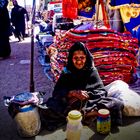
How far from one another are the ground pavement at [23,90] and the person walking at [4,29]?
0.24 m

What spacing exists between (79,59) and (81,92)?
0.44 meters

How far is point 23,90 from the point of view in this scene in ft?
16.0

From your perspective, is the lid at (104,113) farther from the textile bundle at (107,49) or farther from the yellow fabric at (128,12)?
the yellow fabric at (128,12)

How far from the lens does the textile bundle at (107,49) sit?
14.9ft

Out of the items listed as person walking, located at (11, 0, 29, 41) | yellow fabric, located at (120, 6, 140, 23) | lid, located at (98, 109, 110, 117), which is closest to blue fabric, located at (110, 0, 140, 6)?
yellow fabric, located at (120, 6, 140, 23)

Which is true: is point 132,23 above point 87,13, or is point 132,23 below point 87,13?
below

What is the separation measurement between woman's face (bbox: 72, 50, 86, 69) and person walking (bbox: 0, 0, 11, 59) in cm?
416

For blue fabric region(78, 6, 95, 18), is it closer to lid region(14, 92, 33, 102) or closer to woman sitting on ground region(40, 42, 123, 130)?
woman sitting on ground region(40, 42, 123, 130)

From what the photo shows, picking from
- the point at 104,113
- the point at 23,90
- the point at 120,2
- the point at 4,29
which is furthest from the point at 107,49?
the point at 4,29

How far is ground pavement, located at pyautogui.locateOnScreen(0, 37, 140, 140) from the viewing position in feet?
10.6

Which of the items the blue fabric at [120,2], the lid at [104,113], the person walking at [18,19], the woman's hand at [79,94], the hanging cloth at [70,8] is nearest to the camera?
the lid at [104,113]

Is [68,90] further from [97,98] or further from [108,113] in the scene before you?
[108,113]

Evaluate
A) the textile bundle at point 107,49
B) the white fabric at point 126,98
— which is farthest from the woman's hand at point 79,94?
the textile bundle at point 107,49

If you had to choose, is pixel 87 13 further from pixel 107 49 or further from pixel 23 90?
pixel 23 90
